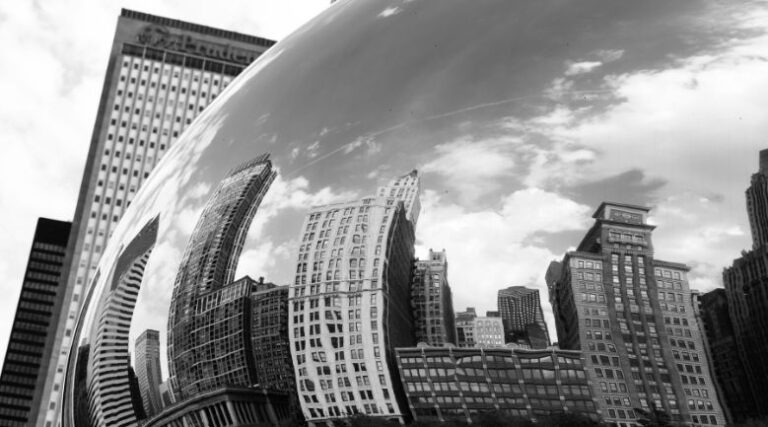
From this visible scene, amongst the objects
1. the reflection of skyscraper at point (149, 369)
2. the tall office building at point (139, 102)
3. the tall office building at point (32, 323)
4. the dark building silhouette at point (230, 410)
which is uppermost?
the tall office building at point (139, 102)

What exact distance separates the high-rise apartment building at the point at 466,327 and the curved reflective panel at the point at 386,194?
4 cm

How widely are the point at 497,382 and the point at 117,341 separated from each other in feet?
4.79

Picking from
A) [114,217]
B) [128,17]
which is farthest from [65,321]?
Answer: [128,17]

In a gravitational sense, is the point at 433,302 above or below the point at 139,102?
below

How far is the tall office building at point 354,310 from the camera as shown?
1.94m

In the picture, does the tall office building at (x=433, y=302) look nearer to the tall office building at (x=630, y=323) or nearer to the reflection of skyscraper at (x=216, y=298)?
the tall office building at (x=630, y=323)

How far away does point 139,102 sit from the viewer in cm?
8144

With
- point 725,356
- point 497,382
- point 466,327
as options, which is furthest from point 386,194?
point 725,356

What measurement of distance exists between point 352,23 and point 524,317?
4.74ft

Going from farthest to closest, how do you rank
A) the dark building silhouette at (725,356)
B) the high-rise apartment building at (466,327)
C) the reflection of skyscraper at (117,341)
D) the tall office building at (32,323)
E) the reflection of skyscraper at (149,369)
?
the tall office building at (32,323), the reflection of skyscraper at (117,341), the reflection of skyscraper at (149,369), the high-rise apartment building at (466,327), the dark building silhouette at (725,356)

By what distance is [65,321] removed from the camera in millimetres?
66688

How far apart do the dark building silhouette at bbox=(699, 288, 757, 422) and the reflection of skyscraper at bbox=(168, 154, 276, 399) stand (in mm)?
1196

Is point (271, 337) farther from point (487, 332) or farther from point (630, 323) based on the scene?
point (630, 323)

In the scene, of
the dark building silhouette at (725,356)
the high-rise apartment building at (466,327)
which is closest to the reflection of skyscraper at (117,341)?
the high-rise apartment building at (466,327)
